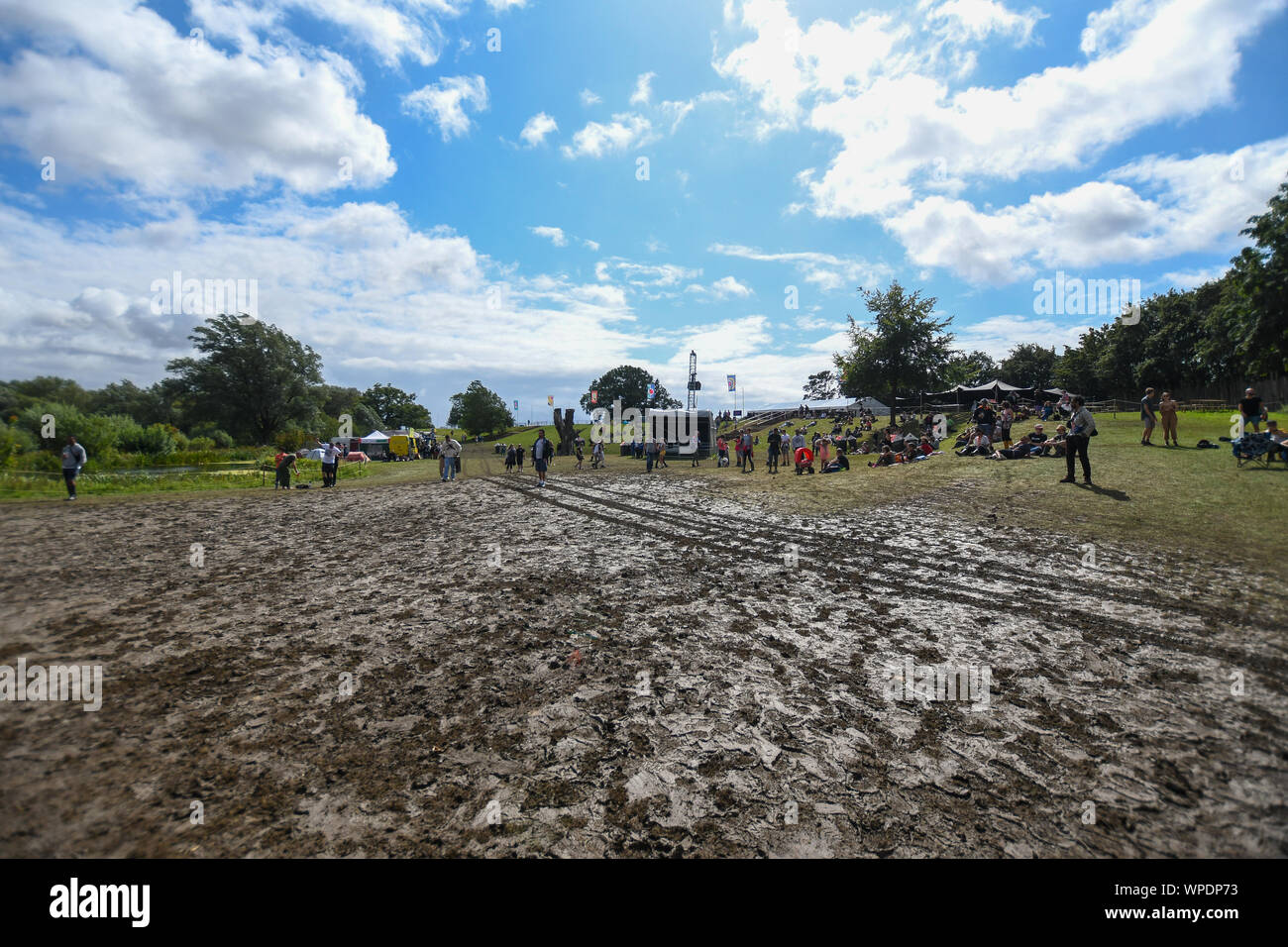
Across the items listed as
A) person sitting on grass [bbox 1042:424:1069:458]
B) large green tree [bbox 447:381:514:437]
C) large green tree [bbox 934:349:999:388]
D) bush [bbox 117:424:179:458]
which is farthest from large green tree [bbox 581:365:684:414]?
person sitting on grass [bbox 1042:424:1069:458]

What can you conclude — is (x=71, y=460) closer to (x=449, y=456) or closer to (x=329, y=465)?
(x=329, y=465)

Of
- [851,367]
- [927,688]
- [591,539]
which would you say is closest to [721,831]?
[927,688]

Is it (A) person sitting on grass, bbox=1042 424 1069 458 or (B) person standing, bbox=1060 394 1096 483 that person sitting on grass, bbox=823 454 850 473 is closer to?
(A) person sitting on grass, bbox=1042 424 1069 458

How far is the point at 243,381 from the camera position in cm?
4931

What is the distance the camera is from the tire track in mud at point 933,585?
4.91m

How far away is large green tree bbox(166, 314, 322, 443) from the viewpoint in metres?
48.0

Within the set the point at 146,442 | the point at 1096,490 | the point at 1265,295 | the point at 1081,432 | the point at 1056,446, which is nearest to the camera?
the point at 1096,490

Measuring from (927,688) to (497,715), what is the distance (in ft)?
12.7

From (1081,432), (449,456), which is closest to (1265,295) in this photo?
(1081,432)

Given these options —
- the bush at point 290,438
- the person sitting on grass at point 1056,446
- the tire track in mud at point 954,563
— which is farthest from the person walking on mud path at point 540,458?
the bush at point 290,438

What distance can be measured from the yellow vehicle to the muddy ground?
4587 centimetres

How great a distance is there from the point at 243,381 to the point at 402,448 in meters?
15.8

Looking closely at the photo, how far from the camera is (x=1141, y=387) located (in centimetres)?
5456
